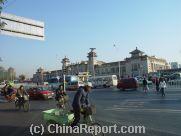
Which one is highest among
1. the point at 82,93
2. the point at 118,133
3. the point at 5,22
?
the point at 5,22

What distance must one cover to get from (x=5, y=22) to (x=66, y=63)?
125 meters

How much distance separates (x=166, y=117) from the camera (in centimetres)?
1644

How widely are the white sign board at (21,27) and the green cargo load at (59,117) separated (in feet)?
33.9

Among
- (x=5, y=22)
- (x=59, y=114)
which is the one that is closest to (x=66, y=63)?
(x=5, y=22)

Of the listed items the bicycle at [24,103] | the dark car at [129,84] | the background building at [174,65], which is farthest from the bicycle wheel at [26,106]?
the background building at [174,65]

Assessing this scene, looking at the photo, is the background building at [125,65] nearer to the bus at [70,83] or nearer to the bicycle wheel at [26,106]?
the bus at [70,83]

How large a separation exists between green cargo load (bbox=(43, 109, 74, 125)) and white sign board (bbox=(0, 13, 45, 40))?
10326 millimetres

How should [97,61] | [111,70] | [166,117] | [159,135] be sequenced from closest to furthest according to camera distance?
[159,135], [166,117], [111,70], [97,61]

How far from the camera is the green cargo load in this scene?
39.4 ft

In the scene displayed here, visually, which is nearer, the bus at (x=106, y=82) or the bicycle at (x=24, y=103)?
the bicycle at (x=24, y=103)

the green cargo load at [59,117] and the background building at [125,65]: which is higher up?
the background building at [125,65]

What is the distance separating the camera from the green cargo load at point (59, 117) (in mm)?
12016

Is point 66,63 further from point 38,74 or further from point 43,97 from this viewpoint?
point 43,97

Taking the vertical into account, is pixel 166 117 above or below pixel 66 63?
below
